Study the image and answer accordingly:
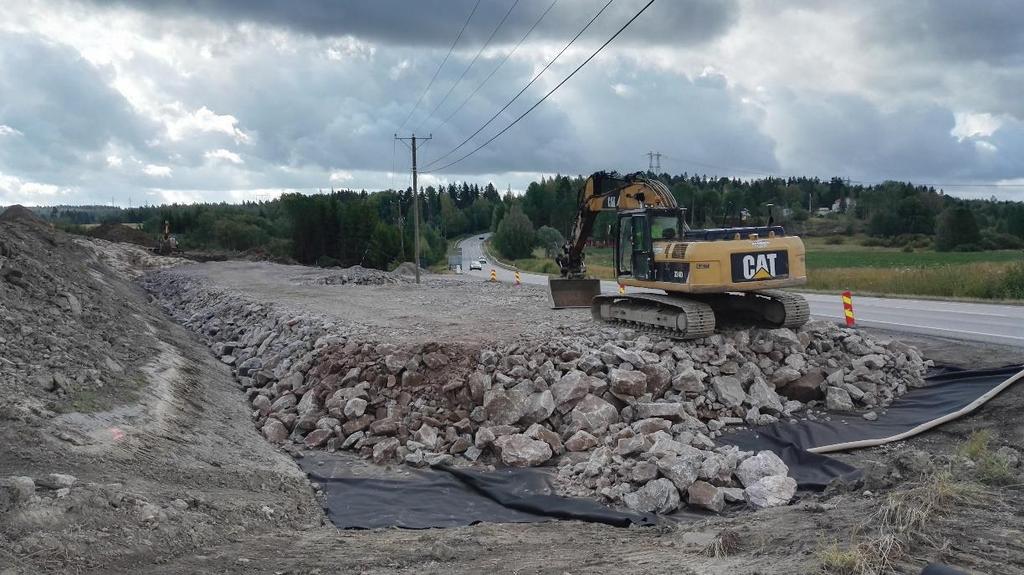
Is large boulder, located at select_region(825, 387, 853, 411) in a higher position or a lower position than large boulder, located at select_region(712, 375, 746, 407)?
lower

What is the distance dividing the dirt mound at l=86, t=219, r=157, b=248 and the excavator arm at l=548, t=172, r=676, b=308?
142 ft

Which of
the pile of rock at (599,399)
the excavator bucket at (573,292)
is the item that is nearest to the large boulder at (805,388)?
the pile of rock at (599,399)

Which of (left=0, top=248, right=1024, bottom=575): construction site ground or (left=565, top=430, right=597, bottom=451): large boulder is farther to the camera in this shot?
(left=565, top=430, right=597, bottom=451): large boulder

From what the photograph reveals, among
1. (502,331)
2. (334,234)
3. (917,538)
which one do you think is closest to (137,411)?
(502,331)

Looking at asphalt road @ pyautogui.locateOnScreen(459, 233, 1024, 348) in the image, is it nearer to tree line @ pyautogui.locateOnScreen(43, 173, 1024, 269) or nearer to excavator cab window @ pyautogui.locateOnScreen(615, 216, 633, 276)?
excavator cab window @ pyautogui.locateOnScreen(615, 216, 633, 276)

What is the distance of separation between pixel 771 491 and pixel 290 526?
4959mm

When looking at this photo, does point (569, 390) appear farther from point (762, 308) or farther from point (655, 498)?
point (762, 308)

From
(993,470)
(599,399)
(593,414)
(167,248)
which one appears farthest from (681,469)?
(167,248)

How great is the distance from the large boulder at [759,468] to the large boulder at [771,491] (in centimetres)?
15

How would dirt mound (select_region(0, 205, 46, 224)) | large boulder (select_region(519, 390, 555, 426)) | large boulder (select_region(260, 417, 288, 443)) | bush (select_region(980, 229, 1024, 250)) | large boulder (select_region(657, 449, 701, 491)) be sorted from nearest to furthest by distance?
large boulder (select_region(657, 449, 701, 491)) → large boulder (select_region(519, 390, 555, 426)) → large boulder (select_region(260, 417, 288, 443)) → dirt mound (select_region(0, 205, 46, 224)) → bush (select_region(980, 229, 1024, 250))

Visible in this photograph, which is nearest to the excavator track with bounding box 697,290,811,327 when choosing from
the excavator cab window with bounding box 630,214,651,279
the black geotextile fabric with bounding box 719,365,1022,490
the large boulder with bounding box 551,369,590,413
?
the excavator cab window with bounding box 630,214,651,279

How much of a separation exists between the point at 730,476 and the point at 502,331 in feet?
19.1

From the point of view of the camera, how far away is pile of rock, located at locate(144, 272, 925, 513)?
834 centimetres

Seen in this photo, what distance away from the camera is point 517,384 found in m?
11.0
